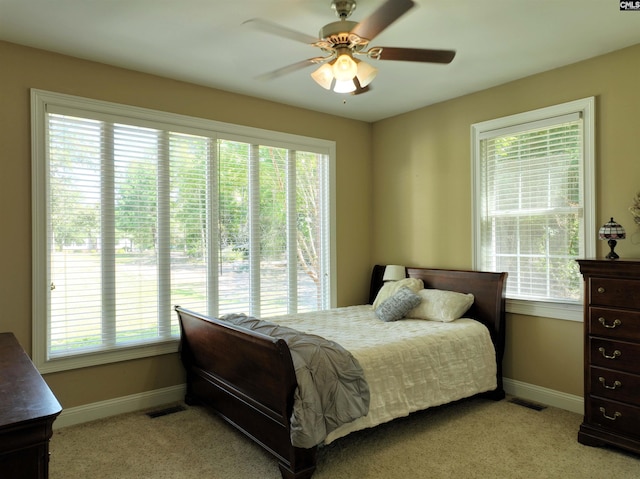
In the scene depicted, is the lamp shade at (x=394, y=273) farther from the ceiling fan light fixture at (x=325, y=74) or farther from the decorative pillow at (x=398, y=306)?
the ceiling fan light fixture at (x=325, y=74)

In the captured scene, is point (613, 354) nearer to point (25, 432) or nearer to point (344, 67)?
point (344, 67)

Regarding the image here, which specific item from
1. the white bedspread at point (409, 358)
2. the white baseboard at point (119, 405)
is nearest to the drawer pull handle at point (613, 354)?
the white bedspread at point (409, 358)

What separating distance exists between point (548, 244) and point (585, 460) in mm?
1614

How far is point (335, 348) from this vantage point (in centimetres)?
268

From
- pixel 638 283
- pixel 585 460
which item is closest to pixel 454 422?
pixel 585 460

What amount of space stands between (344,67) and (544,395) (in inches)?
119

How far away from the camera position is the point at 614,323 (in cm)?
276

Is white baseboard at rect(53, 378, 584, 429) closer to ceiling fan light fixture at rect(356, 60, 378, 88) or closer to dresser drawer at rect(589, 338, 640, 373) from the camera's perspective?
dresser drawer at rect(589, 338, 640, 373)

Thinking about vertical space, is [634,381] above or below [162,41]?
below

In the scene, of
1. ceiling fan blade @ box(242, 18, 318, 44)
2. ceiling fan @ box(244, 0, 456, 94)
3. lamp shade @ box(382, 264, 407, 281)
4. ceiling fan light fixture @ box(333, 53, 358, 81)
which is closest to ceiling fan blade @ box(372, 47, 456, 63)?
ceiling fan @ box(244, 0, 456, 94)

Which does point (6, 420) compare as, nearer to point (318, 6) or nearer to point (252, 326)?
point (252, 326)

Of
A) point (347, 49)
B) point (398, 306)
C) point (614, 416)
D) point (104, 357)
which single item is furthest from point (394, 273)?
point (104, 357)

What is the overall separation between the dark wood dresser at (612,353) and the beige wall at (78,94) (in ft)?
9.78

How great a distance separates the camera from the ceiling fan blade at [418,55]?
2.41 m
